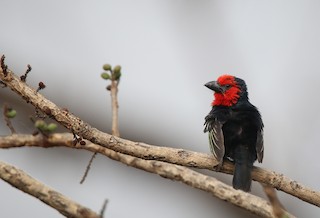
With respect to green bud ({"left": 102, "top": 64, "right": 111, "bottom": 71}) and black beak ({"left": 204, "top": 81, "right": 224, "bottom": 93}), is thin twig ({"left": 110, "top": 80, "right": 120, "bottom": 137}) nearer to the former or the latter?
green bud ({"left": 102, "top": 64, "right": 111, "bottom": 71})

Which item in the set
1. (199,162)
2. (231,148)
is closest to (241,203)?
(199,162)

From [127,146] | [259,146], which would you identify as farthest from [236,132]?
[127,146]

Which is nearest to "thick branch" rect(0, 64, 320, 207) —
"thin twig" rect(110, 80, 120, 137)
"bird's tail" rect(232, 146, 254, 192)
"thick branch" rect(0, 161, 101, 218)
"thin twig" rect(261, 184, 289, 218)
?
"bird's tail" rect(232, 146, 254, 192)

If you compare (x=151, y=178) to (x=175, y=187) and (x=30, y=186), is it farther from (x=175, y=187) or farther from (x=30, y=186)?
(x=30, y=186)

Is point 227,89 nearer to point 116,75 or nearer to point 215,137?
point 215,137

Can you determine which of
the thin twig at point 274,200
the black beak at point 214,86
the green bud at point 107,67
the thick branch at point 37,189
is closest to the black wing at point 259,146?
the black beak at point 214,86

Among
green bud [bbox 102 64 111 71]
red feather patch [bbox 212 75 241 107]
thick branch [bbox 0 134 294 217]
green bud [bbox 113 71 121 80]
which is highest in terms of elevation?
red feather patch [bbox 212 75 241 107]
